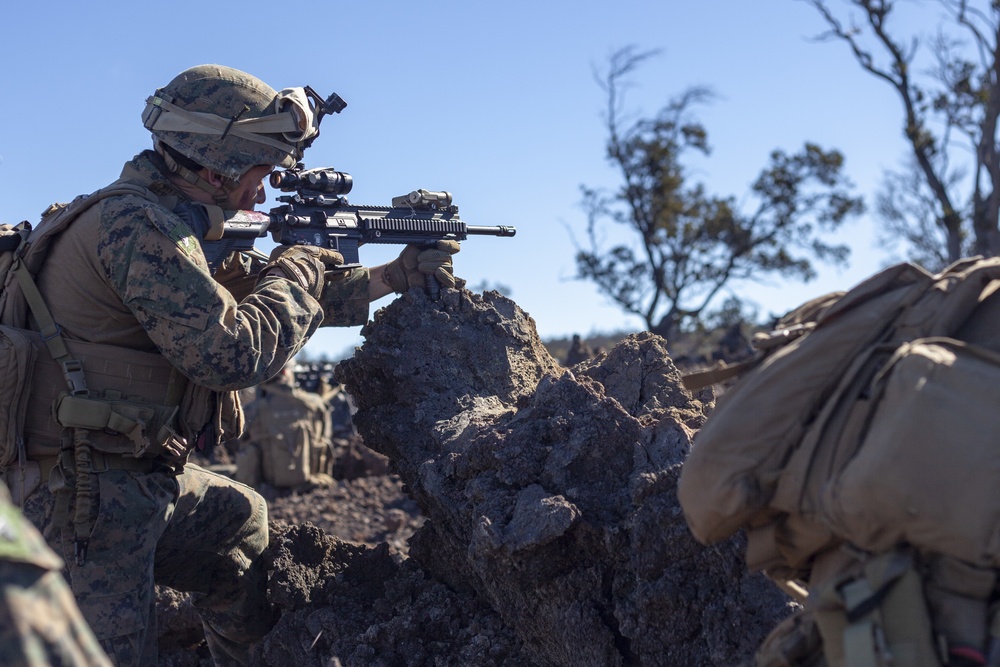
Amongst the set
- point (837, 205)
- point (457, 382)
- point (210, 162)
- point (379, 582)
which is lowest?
Answer: point (379, 582)

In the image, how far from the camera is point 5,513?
1911 mm

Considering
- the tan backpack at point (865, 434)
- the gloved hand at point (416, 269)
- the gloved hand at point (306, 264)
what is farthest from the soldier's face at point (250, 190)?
the tan backpack at point (865, 434)

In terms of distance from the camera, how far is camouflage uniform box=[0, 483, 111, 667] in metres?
1.78

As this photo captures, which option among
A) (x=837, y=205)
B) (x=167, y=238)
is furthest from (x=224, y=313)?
(x=837, y=205)

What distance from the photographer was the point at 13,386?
140 inches

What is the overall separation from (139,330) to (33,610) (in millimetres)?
2079

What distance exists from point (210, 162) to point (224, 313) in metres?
0.67

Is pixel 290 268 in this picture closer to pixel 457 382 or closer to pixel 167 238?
pixel 167 238

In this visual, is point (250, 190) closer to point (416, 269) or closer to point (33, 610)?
point (416, 269)

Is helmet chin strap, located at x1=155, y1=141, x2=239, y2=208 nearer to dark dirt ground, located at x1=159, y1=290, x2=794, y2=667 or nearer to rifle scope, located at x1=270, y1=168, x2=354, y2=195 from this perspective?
rifle scope, located at x1=270, y1=168, x2=354, y2=195

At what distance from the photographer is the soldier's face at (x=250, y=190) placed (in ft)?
13.8

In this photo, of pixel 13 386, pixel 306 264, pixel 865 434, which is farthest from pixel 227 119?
pixel 865 434

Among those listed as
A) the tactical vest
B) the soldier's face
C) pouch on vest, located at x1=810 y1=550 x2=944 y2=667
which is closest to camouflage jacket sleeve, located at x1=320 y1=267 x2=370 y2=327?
the soldier's face

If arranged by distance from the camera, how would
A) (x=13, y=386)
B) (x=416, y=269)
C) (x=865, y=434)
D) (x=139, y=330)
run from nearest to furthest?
(x=865, y=434)
(x=13, y=386)
(x=139, y=330)
(x=416, y=269)
